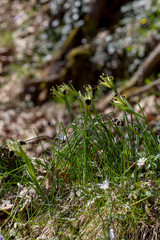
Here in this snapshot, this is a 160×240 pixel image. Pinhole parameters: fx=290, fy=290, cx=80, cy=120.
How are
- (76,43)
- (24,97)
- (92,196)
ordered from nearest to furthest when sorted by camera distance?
(92,196) → (24,97) → (76,43)

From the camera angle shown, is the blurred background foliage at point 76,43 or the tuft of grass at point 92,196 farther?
the blurred background foliage at point 76,43

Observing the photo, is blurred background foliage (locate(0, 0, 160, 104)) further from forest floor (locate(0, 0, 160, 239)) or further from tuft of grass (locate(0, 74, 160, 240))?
tuft of grass (locate(0, 74, 160, 240))

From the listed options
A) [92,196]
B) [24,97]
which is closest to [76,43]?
[24,97]

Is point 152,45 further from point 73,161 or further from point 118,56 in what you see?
point 73,161

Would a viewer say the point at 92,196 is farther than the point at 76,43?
No

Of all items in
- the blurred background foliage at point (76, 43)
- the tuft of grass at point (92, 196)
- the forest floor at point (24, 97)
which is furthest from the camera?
the blurred background foliage at point (76, 43)

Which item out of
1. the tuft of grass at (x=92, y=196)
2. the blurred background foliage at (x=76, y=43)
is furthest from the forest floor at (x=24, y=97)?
the tuft of grass at (x=92, y=196)

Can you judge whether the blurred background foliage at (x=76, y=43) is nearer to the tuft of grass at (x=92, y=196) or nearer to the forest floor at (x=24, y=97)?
the forest floor at (x=24, y=97)

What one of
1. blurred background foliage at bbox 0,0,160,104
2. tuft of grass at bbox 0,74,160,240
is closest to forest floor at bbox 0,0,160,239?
blurred background foliage at bbox 0,0,160,104

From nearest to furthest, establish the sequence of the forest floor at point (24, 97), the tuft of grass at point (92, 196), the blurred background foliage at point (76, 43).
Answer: the tuft of grass at point (92, 196), the forest floor at point (24, 97), the blurred background foliage at point (76, 43)

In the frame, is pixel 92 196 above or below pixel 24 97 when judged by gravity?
below

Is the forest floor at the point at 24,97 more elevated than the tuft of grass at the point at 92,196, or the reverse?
the forest floor at the point at 24,97

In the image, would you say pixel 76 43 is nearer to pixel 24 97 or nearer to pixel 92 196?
pixel 24 97
